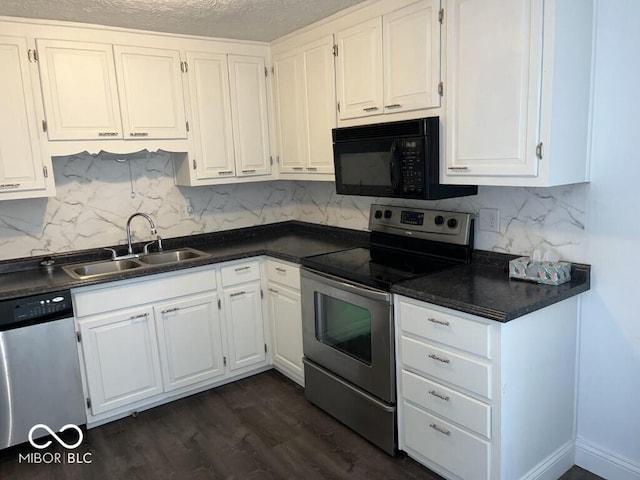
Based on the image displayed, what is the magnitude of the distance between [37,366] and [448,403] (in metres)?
2.13

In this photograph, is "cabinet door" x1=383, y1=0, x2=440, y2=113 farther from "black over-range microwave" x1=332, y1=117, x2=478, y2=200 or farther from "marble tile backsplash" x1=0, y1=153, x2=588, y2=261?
"marble tile backsplash" x1=0, y1=153, x2=588, y2=261

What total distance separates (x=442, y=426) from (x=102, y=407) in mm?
1961

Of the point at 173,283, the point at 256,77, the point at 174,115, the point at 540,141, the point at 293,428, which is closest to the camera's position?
the point at 540,141

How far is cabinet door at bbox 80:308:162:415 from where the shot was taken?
273cm

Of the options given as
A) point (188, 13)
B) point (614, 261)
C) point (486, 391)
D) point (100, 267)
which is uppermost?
point (188, 13)

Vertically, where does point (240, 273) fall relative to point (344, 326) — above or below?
above

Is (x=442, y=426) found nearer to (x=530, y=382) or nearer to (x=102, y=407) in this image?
(x=530, y=382)

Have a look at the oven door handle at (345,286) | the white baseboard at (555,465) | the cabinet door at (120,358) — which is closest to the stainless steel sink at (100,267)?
the cabinet door at (120,358)

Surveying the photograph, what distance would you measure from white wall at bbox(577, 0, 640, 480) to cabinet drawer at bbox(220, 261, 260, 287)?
6.56 feet

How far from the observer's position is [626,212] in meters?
2.02

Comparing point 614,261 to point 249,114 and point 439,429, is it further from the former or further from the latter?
point 249,114

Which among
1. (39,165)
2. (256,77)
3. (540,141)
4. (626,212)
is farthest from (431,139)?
(39,165)

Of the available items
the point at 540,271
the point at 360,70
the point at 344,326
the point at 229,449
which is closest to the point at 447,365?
the point at 540,271

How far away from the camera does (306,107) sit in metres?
3.27
